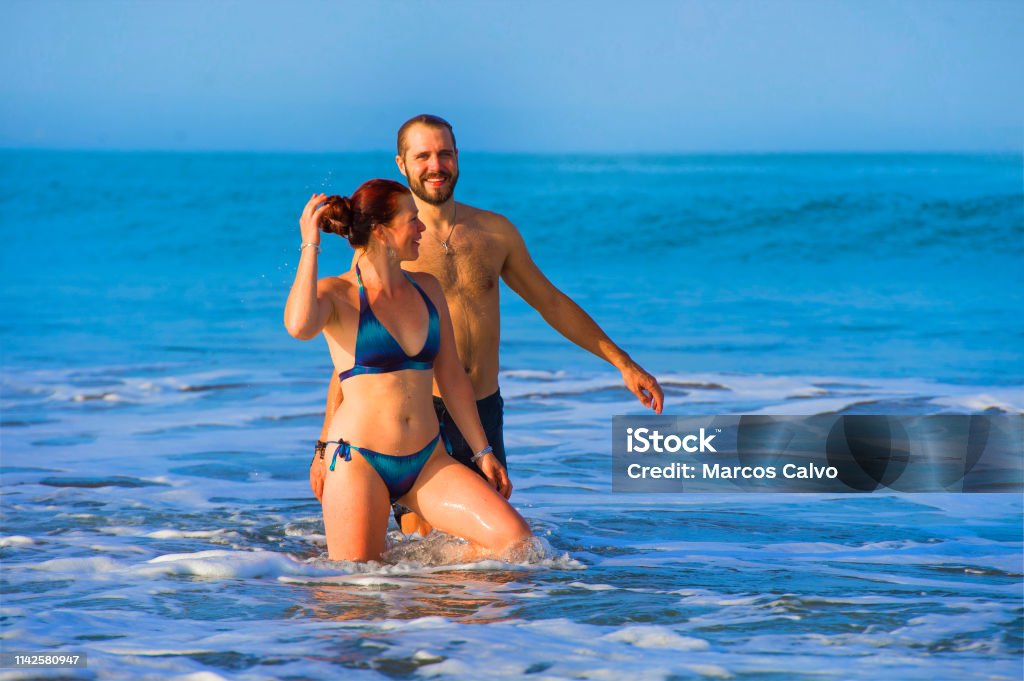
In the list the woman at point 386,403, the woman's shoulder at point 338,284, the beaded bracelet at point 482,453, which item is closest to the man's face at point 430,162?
the woman at point 386,403

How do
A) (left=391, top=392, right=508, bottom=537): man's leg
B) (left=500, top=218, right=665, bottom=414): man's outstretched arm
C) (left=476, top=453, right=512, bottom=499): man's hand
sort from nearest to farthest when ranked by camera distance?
(left=476, top=453, right=512, bottom=499): man's hand
(left=391, top=392, right=508, bottom=537): man's leg
(left=500, top=218, right=665, bottom=414): man's outstretched arm

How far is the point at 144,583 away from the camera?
194 inches

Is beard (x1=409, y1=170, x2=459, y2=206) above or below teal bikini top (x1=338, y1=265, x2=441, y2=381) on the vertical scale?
above

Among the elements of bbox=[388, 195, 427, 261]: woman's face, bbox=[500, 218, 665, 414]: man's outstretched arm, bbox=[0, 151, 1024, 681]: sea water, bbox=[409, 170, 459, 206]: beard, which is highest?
bbox=[409, 170, 459, 206]: beard

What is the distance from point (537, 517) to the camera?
21.2ft

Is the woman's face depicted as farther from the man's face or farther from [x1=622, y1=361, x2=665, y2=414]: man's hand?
[x1=622, y1=361, x2=665, y2=414]: man's hand

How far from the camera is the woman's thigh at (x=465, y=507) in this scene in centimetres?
490

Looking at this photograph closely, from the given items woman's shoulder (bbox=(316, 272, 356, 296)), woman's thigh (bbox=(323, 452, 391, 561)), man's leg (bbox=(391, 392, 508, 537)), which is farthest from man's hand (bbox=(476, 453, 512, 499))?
woman's shoulder (bbox=(316, 272, 356, 296))

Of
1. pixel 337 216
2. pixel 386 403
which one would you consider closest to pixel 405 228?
pixel 337 216

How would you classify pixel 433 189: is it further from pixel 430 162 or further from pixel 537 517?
pixel 537 517

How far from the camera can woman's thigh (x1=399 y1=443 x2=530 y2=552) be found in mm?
4902

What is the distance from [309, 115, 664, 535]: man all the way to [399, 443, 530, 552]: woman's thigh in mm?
530

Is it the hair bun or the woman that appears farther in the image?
the woman

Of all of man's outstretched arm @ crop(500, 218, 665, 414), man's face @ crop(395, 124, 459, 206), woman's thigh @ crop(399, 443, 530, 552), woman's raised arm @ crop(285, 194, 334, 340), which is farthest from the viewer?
man's outstretched arm @ crop(500, 218, 665, 414)
